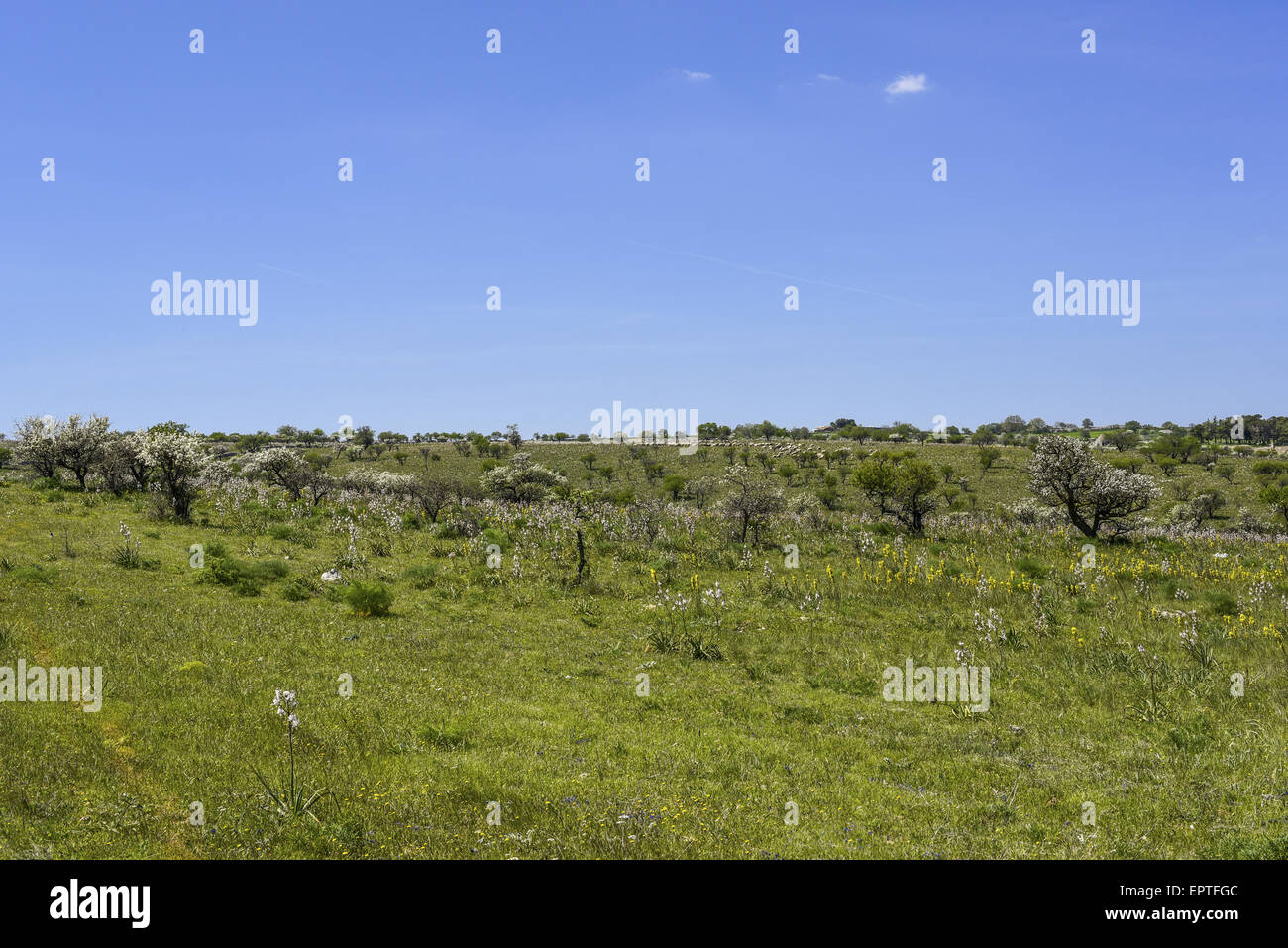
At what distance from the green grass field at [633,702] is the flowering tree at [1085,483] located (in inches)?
123

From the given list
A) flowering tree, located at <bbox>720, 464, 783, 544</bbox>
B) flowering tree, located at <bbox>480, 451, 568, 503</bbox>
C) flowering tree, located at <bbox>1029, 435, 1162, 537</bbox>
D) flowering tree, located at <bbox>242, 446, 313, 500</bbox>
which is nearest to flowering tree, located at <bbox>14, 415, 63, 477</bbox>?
flowering tree, located at <bbox>242, 446, 313, 500</bbox>

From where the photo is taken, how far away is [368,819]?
8.41 m

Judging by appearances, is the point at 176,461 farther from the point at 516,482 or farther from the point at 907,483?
the point at 907,483

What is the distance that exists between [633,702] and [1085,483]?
90.6ft

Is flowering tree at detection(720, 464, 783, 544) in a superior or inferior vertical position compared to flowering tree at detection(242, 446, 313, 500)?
inferior

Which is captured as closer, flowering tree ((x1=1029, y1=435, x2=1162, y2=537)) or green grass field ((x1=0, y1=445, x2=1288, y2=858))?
green grass field ((x1=0, y1=445, x2=1288, y2=858))

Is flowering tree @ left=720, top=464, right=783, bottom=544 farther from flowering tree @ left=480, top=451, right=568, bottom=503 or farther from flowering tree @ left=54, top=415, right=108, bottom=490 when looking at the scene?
flowering tree @ left=54, top=415, right=108, bottom=490

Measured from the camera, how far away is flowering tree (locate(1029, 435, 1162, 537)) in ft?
103

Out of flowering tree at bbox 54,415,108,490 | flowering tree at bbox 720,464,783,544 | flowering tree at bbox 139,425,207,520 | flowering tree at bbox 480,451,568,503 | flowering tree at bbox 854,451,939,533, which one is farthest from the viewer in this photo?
flowering tree at bbox 480,451,568,503

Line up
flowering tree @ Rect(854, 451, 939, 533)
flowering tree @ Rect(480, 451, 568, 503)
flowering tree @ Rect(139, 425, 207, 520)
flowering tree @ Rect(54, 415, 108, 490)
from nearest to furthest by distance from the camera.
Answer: flowering tree @ Rect(139, 425, 207, 520)
flowering tree @ Rect(854, 451, 939, 533)
flowering tree @ Rect(54, 415, 108, 490)
flowering tree @ Rect(480, 451, 568, 503)

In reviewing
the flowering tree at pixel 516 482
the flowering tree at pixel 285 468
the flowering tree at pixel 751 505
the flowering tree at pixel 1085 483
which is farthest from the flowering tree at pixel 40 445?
the flowering tree at pixel 1085 483

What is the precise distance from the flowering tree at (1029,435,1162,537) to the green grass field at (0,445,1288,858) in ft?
10.3
